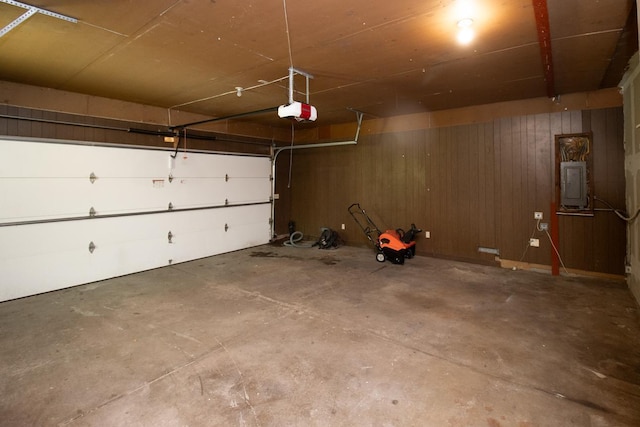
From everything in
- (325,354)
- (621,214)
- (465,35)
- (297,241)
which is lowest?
(325,354)

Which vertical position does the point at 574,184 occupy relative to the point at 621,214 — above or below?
above

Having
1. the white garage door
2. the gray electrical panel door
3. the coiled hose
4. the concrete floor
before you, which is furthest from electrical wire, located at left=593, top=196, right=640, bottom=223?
the white garage door

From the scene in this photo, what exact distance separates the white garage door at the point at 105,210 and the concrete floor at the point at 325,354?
0.45 meters

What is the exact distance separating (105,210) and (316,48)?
12.4 feet

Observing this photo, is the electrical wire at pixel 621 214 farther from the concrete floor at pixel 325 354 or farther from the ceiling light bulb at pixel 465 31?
the ceiling light bulb at pixel 465 31

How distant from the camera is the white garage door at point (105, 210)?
152 inches

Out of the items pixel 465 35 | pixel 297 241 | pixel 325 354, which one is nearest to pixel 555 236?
pixel 465 35

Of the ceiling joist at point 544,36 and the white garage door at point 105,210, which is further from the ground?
the ceiling joist at point 544,36

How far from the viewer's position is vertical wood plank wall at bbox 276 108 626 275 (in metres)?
4.32

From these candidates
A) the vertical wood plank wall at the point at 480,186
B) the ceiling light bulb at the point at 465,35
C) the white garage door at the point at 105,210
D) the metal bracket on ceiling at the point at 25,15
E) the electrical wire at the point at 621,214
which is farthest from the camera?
the vertical wood plank wall at the point at 480,186

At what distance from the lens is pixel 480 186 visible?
527 cm

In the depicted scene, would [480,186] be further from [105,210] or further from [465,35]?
[105,210]

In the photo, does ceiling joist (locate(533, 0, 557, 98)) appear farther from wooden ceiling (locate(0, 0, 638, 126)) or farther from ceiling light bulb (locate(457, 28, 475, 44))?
ceiling light bulb (locate(457, 28, 475, 44))

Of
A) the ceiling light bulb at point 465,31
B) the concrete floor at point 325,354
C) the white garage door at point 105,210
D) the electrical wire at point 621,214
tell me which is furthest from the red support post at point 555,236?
the white garage door at point 105,210
